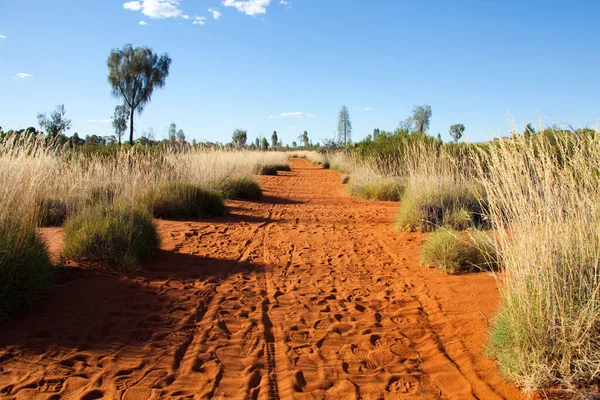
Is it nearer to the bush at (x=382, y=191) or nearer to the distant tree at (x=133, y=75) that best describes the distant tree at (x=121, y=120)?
the distant tree at (x=133, y=75)

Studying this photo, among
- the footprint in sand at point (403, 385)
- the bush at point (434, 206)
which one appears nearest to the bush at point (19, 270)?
the footprint in sand at point (403, 385)

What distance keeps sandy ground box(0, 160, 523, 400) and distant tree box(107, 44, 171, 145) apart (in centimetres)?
3723

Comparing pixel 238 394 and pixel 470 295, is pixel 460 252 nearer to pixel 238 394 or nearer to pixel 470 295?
pixel 470 295

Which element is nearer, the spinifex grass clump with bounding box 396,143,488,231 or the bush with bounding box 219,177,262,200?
the spinifex grass clump with bounding box 396,143,488,231

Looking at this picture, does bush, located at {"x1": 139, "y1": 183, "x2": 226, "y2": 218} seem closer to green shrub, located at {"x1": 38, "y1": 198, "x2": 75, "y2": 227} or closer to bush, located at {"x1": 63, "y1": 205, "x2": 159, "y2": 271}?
green shrub, located at {"x1": 38, "y1": 198, "x2": 75, "y2": 227}

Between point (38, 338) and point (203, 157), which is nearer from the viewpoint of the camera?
point (38, 338)

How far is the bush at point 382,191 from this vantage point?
1588 cm

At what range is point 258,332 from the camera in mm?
4641

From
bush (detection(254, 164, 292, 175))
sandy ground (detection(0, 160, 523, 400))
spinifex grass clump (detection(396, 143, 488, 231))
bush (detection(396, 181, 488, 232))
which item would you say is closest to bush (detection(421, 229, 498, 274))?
sandy ground (detection(0, 160, 523, 400))

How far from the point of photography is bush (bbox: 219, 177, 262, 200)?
15.8 m

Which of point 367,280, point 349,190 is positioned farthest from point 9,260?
point 349,190

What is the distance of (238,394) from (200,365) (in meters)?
0.59

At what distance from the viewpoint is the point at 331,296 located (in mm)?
5828

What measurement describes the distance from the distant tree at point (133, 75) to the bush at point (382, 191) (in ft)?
97.4
